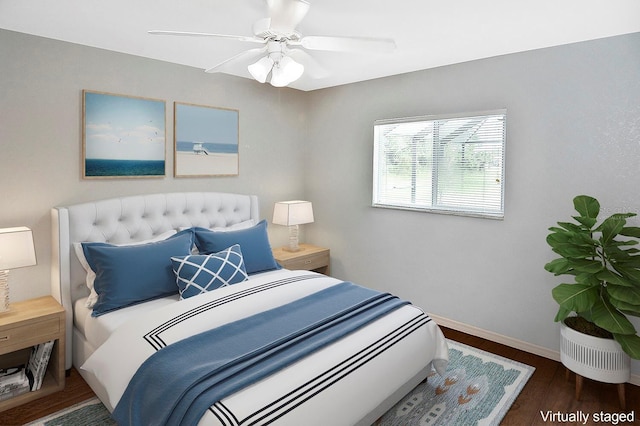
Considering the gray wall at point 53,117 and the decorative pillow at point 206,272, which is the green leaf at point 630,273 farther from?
the gray wall at point 53,117

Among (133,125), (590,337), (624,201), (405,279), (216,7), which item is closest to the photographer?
(216,7)

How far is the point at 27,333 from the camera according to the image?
2.46m

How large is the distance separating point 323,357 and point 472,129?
2.35 m

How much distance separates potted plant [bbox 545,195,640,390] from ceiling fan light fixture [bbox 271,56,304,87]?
1.93 metres

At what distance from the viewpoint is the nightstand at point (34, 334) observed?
2.40 m

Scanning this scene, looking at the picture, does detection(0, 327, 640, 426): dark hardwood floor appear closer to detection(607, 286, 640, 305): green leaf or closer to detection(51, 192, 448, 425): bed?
detection(51, 192, 448, 425): bed

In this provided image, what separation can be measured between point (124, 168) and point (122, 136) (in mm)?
254

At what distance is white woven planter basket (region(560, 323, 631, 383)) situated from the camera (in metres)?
2.40

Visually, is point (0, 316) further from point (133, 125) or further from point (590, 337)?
point (590, 337)

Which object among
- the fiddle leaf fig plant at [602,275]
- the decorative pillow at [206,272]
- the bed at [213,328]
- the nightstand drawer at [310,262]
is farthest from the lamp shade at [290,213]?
the fiddle leaf fig plant at [602,275]

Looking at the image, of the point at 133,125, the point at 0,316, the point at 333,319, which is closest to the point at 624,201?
the point at 333,319

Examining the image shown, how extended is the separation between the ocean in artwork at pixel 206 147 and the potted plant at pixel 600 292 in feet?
9.40

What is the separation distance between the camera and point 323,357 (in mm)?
1997

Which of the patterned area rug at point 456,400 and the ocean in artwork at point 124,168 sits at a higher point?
the ocean in artwork at point 124,168
